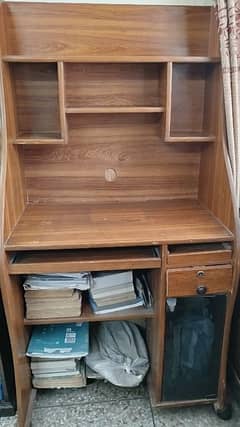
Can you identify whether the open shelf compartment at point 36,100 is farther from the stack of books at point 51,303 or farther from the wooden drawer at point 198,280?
the wooden drawer at point 198,280

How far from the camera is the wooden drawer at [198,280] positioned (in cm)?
138

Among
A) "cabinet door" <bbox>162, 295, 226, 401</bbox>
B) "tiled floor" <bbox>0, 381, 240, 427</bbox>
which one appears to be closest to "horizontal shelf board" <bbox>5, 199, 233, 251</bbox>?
"cabinet door" <bbox>162, 295, 226, 401</bbox>

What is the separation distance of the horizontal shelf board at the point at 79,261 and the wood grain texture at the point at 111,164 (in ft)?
1.42

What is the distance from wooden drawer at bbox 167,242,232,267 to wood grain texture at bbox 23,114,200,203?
1.52 feet

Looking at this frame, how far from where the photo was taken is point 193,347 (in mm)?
1515

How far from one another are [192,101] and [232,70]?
363 millimetres

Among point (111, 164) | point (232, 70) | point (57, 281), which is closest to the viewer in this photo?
point (232, 70)

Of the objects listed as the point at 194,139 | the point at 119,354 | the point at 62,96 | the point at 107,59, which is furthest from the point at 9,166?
the point at 119,354

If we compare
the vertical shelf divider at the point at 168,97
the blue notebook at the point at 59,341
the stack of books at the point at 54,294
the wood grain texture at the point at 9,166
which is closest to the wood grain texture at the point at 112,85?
the vertical shelf divider at the point at 168,97

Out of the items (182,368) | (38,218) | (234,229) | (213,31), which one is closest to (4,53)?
(38,218)

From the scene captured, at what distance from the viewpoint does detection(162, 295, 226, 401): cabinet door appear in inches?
57.3

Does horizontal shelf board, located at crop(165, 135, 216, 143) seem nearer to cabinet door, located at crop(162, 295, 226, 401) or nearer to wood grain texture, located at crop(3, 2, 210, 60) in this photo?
wood grain texture, located at crop(3, 2, 210, 60)

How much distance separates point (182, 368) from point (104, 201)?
87 centimetres

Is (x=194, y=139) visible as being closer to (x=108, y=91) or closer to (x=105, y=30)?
(x=108, y=91)
